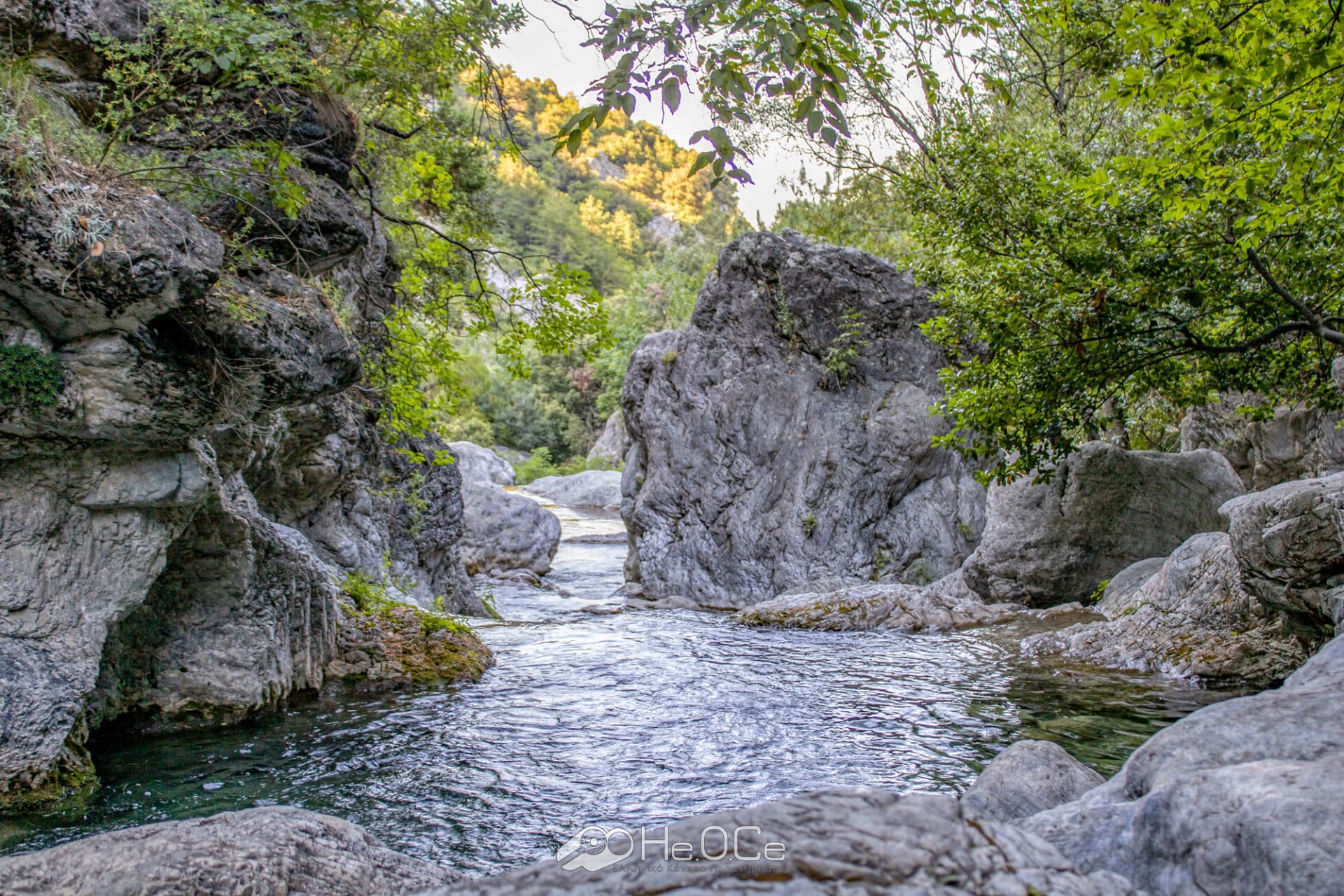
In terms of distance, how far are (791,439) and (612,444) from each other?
1295 inches

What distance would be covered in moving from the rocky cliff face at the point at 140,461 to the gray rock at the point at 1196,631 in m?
8.52

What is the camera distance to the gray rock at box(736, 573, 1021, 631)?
38.5 ft

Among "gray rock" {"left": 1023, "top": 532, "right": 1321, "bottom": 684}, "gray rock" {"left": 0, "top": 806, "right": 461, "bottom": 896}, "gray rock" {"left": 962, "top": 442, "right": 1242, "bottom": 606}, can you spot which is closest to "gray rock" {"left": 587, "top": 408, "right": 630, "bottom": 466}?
"gray rock" {"left": 962, "top": 442, "right": 1242, "bottom": 606}

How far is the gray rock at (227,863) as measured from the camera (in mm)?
3291

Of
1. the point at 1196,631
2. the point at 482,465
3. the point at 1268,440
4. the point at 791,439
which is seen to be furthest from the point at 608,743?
the point at 482,465

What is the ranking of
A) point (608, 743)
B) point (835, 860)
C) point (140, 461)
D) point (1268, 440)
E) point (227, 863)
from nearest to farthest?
1. point (835, 860)
2. point (227, 863)
3. point (140, 461)
4. point (608, 743)
5. point (1268, 440)

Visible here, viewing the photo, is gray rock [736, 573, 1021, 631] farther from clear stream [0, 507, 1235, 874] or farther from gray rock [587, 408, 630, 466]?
gray rock [587, 408, 630, 466]

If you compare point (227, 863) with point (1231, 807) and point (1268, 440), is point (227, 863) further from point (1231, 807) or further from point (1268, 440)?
point (1268, 440)

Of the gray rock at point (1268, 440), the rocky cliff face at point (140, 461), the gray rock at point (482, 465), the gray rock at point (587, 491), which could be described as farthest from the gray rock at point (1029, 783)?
the gray rock at point (587, 491)

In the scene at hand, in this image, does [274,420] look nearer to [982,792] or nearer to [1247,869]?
[982,792]

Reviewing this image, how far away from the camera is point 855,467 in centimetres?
1766

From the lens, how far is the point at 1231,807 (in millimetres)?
2359

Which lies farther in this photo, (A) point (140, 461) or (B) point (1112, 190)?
(B) point (1112, 190)

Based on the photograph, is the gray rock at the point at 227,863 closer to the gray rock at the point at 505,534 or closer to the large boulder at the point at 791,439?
the large boulder at the point at 791,439
